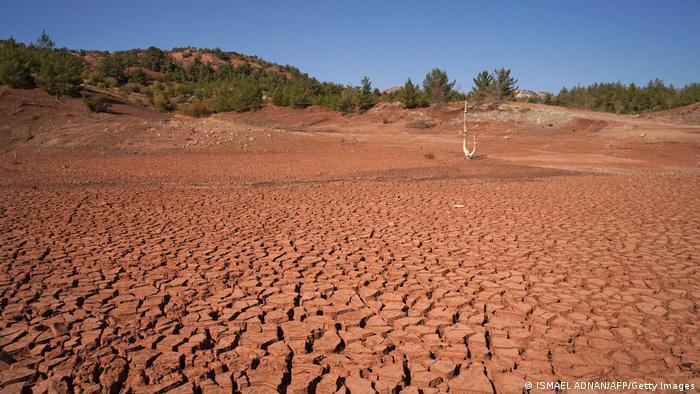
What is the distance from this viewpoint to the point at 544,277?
441cm

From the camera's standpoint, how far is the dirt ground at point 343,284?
2.79m

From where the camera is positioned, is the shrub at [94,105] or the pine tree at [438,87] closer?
the shrub at [94,105]

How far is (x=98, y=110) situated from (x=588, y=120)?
103 feet

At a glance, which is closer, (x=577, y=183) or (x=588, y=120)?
(x=577, y=183)

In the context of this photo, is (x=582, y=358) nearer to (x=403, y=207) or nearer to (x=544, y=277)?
(x=544, y=277)

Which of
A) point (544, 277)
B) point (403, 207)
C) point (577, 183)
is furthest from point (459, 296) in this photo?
point (577, 183)

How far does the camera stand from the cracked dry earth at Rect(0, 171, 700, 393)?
109 inches

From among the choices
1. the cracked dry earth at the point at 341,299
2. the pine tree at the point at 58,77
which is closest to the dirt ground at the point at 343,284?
the cracked dry earth at the point at 341,299

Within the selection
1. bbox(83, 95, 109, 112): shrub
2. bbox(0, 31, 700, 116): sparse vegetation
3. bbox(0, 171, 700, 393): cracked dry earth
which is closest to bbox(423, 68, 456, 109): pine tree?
bbox(0, 31, 700, 116): sparse vegetation

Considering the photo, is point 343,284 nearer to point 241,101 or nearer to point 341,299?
point 341,299

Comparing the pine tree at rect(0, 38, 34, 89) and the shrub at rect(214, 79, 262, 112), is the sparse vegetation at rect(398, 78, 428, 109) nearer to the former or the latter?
the shrub at rect(214, 79, 262, 112)

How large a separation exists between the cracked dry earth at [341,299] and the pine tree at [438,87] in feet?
113

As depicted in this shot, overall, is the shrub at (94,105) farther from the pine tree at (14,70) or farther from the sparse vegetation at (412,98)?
the sparse vegetation at (412,98)

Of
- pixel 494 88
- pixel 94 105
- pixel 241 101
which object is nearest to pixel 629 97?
pixel 494 88
